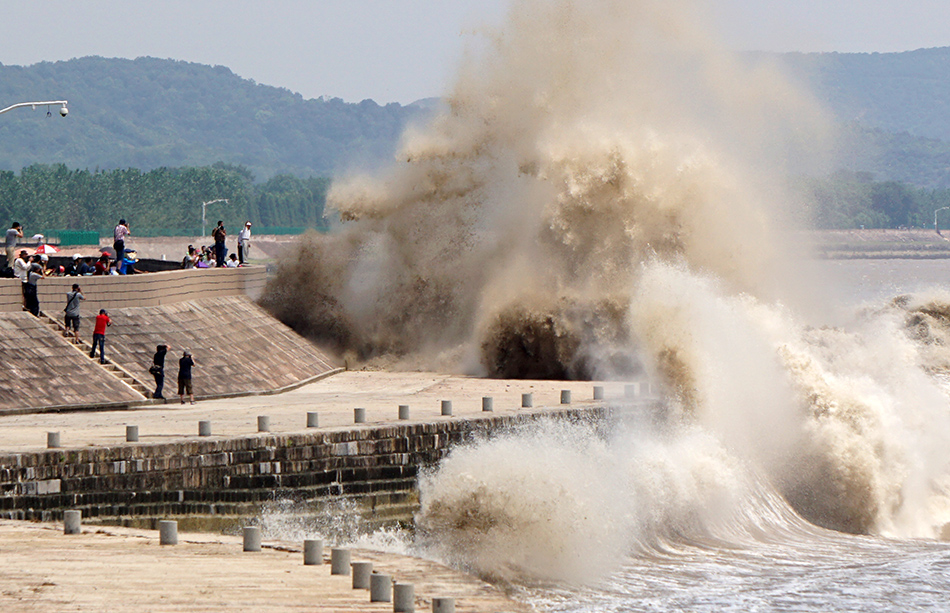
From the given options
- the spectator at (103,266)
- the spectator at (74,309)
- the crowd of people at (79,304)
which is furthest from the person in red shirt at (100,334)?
the spectator at (103,266)

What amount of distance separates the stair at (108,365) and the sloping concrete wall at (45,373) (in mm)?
193

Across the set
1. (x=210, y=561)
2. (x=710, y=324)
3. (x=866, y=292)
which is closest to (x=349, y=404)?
(x=710, y=324)

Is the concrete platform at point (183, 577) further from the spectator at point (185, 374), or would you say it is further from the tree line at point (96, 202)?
the tree line at point (96, 202)

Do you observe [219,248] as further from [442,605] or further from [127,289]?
[442,605]

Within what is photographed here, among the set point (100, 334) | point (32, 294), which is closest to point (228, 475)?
point (100, 334)

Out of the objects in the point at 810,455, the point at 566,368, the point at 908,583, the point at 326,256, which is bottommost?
the point at 908,583

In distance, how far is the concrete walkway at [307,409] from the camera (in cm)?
1789

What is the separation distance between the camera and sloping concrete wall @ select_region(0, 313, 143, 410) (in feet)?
71.0

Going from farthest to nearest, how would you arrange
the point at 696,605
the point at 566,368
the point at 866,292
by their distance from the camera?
the point at 866,292
the point at 566,368
the point at 696,605

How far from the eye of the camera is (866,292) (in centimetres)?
8888

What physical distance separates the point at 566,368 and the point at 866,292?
6273 centimetres

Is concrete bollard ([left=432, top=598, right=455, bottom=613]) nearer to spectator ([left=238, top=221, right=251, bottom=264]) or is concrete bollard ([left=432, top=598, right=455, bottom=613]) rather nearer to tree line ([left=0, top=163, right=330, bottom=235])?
spectator ([left=238, top=221, right=251, bottom=264])

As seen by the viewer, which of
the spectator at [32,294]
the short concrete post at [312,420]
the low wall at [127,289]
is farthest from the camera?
the low wall at [127,289]

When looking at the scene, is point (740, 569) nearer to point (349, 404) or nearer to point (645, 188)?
point (349, 404)
